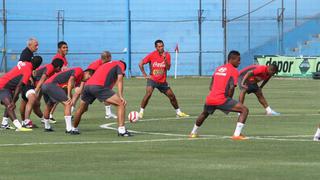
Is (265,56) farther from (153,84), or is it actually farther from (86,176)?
(86,176)

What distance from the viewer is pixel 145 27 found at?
68875 mm

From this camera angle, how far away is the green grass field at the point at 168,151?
13.4m

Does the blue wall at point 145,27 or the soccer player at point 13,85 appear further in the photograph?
the blue wall at point 145,27

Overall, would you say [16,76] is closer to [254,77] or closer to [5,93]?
[5,93]

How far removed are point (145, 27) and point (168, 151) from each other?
5265 cm

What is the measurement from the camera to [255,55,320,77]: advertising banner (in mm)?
57625

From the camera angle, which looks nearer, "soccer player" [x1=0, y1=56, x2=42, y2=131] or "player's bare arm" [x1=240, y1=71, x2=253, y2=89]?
"soccer player" [x1=0, y1=56, x2=42, y2=131]

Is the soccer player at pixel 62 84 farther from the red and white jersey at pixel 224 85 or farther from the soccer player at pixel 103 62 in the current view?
the red and white jersey at pixel 224 85

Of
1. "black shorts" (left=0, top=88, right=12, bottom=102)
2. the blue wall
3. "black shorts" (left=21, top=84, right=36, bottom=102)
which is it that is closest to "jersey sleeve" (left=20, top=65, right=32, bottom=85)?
"black shorts" (left=0, top=88, right=12, bottom=102)

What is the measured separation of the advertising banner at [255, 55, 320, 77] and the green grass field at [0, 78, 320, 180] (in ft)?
103

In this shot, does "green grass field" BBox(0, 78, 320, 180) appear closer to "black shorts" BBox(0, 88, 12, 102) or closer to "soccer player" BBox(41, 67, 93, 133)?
"soccer player" BBox(41, 67, 93, 133)

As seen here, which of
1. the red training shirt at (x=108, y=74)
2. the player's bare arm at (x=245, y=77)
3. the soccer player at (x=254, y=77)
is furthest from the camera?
the soccer player at (x=254, y=77)

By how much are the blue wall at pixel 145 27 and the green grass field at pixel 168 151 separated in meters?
39.8

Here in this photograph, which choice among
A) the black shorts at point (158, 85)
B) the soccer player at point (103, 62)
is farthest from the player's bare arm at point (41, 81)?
the black shorts at point (158, 85)
